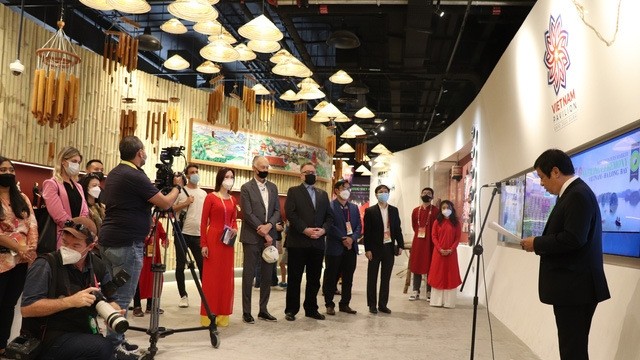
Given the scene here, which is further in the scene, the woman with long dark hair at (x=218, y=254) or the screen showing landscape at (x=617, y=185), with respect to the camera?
the woman with long dark hair at (x=218, y=254)

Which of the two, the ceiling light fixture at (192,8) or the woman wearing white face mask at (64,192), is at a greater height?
the ceiling light fixture at (192,8)

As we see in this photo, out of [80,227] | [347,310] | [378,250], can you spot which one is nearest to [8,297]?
[80,227]

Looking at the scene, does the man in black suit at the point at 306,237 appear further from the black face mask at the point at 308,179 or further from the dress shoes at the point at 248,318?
the dress shoes at the point at 248,318

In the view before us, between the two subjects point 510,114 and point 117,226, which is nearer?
point 117,226

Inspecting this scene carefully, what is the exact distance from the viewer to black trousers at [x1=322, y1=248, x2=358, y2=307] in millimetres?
7391

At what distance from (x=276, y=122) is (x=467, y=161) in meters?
4.65

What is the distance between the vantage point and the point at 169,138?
37.5 feet

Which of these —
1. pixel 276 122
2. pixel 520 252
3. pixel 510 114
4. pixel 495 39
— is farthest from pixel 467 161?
pixel 520 252

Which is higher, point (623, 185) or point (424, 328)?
point (623, 185)

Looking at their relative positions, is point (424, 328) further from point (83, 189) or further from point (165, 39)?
point (165, 39)

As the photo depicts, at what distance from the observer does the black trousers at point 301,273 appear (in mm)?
6777

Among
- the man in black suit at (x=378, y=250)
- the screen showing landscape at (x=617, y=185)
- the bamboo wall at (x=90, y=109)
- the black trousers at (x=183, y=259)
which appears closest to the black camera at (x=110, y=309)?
the screen showing landscape at (x=617, y=185)

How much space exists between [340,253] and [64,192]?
11.6 feet

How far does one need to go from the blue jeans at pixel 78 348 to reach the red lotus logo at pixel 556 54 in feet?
13.6
